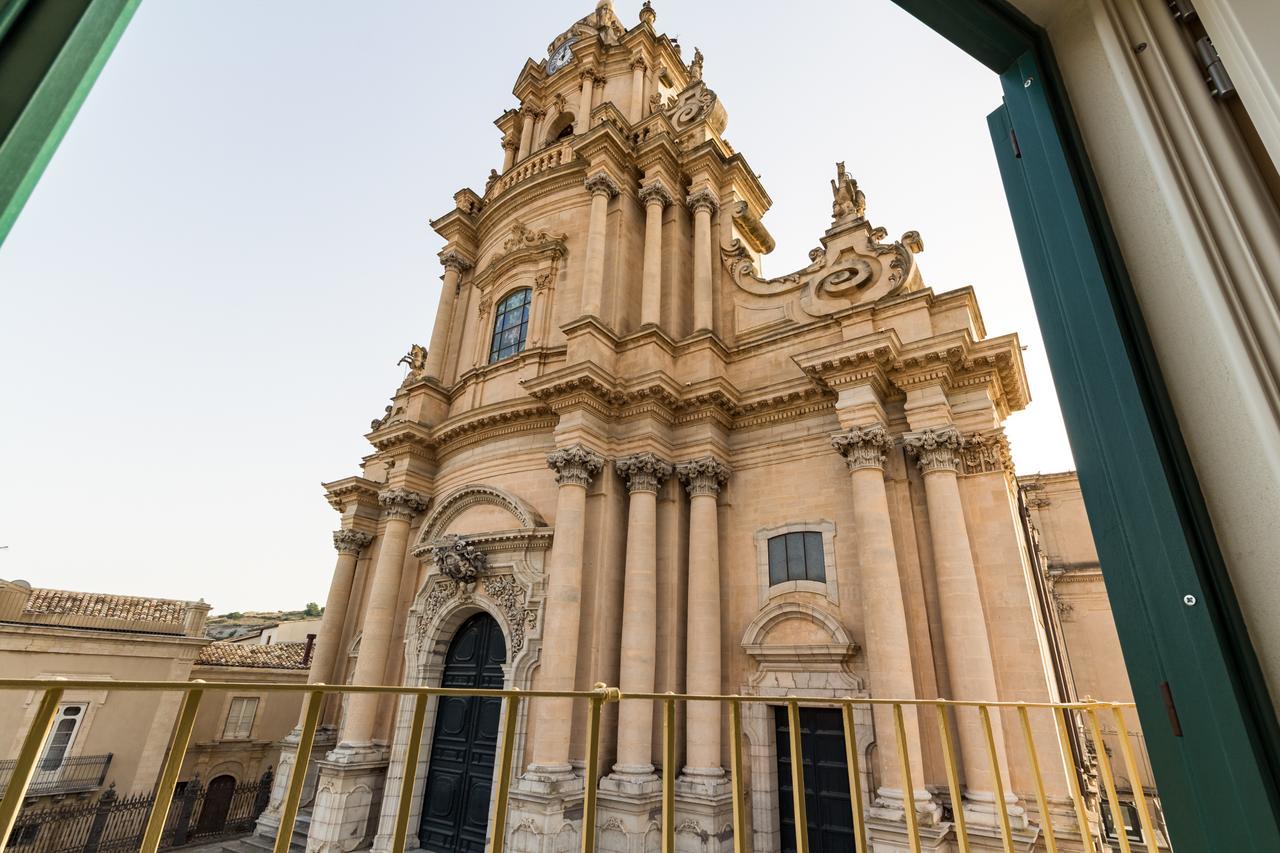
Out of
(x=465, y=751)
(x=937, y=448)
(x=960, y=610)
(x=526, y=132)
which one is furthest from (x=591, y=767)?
(x=526, y=132)

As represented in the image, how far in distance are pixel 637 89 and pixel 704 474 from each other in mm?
12896

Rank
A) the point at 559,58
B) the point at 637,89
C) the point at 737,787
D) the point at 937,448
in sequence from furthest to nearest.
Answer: the point at 559,58, the point at 637,89, the point at 937,448, the point at 737,787

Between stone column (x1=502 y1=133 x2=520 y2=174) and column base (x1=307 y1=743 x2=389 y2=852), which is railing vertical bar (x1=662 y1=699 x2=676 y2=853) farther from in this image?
stone column (x1=502 y1=133 x2=520 y2=174)

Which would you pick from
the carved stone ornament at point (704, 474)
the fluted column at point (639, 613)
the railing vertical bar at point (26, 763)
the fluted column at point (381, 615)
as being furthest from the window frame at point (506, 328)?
the railing vertical bar at point (26, 763)

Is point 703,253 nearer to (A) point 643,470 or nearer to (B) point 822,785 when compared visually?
(A) point 643,470

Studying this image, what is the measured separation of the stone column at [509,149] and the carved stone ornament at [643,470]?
533 inches

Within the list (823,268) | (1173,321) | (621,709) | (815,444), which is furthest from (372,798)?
(1173,321)

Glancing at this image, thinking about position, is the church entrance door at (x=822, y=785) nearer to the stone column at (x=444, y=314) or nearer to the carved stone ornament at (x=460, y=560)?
the carved stone ornament at (x=460, y=560)

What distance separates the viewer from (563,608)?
408 inches

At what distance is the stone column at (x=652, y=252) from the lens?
13281 mm

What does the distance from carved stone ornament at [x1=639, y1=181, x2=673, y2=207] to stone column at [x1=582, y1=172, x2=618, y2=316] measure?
2.46 feet

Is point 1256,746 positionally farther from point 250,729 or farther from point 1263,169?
point 250,729

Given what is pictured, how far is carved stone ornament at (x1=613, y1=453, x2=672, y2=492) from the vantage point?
11.3 m

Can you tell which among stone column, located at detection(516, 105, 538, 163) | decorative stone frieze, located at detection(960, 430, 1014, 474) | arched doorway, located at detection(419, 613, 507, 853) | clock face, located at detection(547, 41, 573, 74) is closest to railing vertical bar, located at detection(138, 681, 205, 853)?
decorative stone frieze, located at detection(960, 430, 1014, 474)
